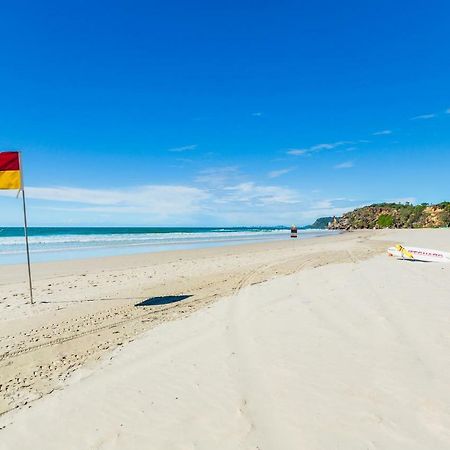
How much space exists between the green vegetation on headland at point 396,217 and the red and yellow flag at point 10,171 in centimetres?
8627

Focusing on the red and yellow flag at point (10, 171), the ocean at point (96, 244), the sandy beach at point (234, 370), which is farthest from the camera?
the ocean at point (96, 244)

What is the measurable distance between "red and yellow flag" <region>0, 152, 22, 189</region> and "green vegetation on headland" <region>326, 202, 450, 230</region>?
8627cm

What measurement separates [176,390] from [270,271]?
9.24m

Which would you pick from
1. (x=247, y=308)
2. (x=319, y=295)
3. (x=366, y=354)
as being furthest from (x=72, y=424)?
(x=319, y=295)

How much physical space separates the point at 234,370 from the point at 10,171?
7220 millimetres

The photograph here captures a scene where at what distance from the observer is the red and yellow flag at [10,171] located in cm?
770

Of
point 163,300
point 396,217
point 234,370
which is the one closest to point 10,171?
point 163,300

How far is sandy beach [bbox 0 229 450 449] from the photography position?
283cm

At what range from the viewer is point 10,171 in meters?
7.74

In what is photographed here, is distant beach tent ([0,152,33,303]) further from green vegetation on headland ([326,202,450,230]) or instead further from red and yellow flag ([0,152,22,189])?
green vegetation on headland ([326,202,450,230])

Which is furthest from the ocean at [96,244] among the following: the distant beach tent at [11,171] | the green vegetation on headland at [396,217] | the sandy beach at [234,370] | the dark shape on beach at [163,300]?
the green vegetation on headland at [396,217]

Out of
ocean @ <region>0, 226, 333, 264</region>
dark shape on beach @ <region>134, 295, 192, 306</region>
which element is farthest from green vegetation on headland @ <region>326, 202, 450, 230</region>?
dark shape on beach @ <region>134, 295, 192, 306</region>

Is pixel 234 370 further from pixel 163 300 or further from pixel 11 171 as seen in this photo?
pixel 11 171

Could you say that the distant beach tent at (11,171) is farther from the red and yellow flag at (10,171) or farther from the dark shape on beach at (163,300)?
the dark shape on beach at (163,300)
